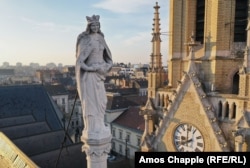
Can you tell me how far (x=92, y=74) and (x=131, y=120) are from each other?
33714 mm

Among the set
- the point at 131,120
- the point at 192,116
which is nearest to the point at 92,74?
the point at 192,116

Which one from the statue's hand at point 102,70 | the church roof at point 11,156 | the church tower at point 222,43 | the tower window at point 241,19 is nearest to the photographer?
the statue's hand at point 102,70

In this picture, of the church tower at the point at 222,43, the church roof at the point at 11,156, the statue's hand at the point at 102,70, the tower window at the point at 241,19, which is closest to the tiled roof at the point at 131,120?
the church roof at the point at 11,156

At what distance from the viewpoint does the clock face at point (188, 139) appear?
491 inches

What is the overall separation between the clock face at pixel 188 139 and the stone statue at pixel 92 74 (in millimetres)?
8319

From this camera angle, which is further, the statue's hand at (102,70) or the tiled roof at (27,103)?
the tiled roof at (27,103)

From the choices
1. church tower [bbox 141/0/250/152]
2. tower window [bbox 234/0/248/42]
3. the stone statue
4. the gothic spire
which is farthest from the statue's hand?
the gothic spire

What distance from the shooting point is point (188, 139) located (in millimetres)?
12930

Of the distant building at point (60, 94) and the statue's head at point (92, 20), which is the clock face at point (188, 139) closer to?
the statue's head at point (92, 20)

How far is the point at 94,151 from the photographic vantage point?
504cm

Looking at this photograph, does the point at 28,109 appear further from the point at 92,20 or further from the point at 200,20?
the point at 92,20

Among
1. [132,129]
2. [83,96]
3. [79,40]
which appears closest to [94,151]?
[83,96]

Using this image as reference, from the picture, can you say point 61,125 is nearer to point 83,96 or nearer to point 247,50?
point 247,50

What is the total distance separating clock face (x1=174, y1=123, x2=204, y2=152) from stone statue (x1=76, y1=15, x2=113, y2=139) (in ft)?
27.3
